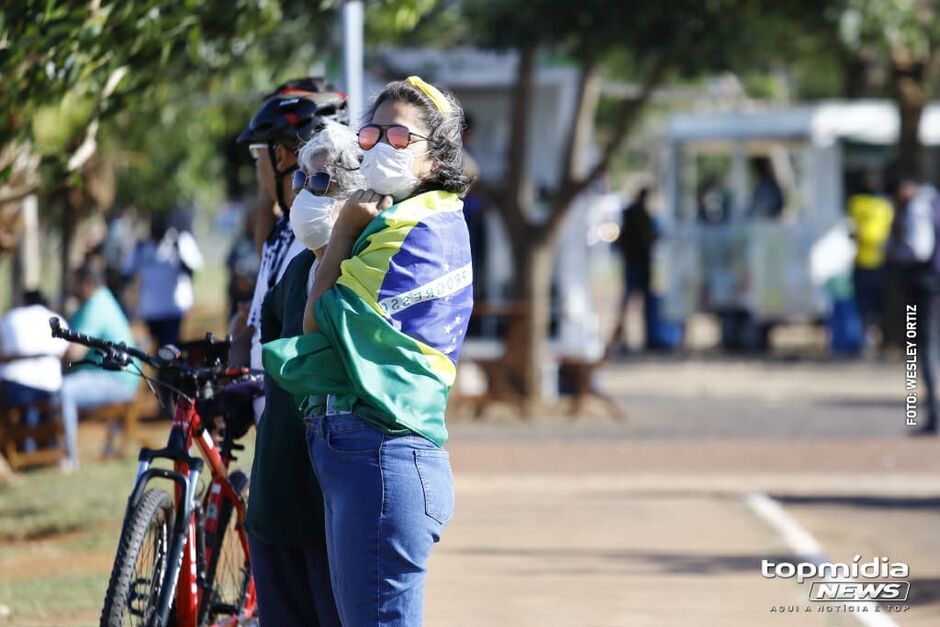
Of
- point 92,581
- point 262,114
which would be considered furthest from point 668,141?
point 262,114

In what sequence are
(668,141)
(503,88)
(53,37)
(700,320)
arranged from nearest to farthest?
(53,37)
(503,88)
(668,141)
(700,320)

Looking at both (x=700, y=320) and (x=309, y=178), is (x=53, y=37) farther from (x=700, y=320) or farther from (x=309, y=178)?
(x=700, y=320)

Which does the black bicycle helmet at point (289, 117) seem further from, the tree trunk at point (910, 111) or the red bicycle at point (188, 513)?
the tree trunk at point (910, 111)

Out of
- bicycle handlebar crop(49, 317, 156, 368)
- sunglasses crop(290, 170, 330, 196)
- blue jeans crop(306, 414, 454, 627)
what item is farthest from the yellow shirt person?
blue jeans crop(306, 414, 454, 627)

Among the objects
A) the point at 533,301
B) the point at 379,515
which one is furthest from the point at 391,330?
the point at 533,301

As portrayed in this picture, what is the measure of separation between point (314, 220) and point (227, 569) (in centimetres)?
179

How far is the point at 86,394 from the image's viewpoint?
1167 centimetres

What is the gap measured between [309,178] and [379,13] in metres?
6.59

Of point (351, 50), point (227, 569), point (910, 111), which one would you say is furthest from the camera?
point (910, 111)

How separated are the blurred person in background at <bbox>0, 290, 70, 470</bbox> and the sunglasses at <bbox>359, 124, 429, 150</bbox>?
7458 millimetres

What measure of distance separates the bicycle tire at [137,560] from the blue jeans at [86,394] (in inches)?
253

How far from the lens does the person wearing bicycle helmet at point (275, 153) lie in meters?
5.50

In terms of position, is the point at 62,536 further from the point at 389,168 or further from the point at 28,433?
the point at 389,168

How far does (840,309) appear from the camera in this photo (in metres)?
22.6
